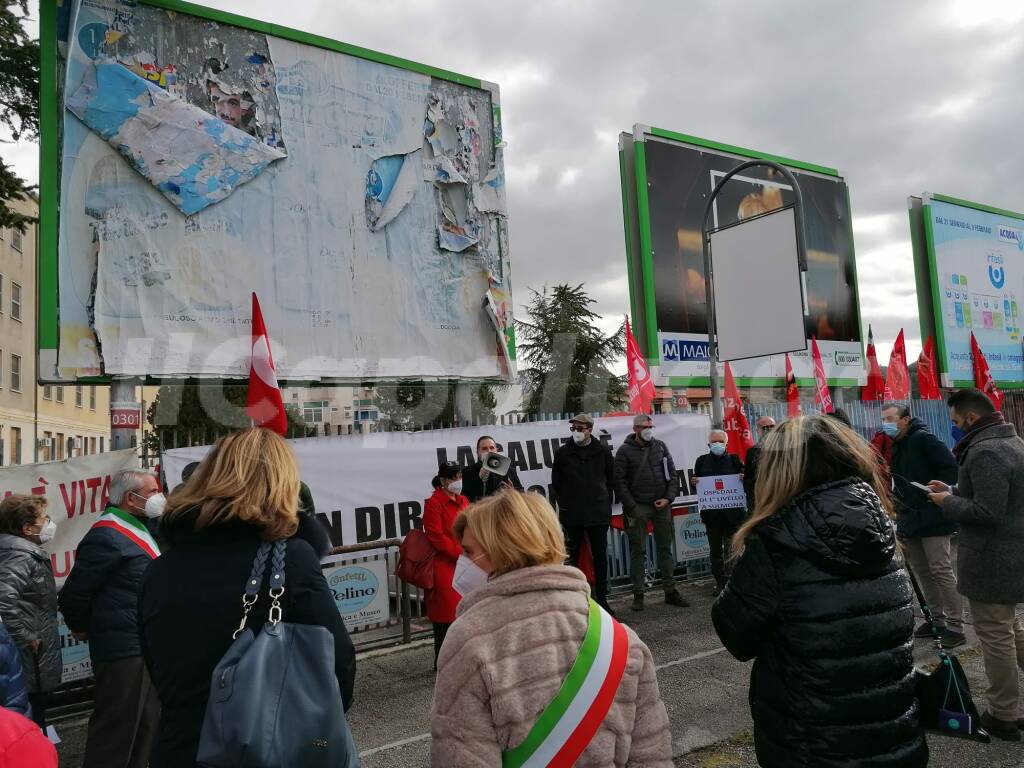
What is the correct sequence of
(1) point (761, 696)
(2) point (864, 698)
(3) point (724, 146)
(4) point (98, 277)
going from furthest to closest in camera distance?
(3) point (724, 146) → (4) point (98, 277) → (1) point (761, 696) → (2) point (864, 698)

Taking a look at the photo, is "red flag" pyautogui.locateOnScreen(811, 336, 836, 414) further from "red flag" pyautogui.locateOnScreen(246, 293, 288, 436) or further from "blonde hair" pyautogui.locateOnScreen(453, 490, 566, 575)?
"blonde hair" pyautogui.locateOnScreen(453, 490, 566, 575)

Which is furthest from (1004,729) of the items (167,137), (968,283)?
(968,283)

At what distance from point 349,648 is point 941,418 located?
1632cm

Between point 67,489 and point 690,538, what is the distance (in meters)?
6.94

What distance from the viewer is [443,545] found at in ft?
19.9

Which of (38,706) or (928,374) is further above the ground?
(928,374)

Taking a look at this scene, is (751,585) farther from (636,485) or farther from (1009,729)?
(636,485)

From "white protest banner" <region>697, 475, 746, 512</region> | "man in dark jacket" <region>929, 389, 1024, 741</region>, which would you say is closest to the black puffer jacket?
"man in dark jacket" <region>929, 389, 1024, 741</region>

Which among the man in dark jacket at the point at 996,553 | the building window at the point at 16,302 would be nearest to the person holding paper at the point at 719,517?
the man in dark jacket at the point at 996,553

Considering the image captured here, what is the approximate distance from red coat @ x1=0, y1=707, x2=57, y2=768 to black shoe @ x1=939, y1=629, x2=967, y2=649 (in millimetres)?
6434

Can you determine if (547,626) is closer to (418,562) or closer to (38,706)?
(38,706)

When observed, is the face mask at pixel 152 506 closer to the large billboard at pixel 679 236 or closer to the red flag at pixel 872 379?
the large billboard at pixel 679 236

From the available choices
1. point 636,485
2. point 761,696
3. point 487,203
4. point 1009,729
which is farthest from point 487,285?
point 761,696

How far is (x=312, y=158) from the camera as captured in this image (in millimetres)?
9742
